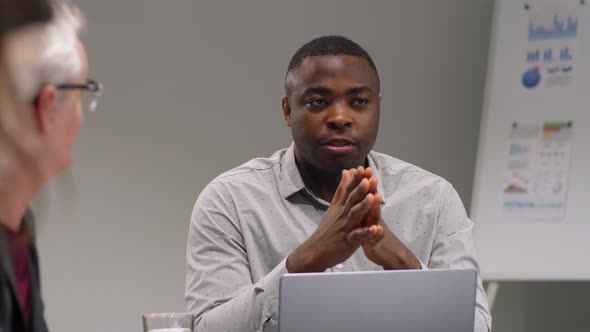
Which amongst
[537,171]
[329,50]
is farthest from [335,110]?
[537,171]

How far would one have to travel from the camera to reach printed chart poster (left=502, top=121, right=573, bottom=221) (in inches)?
128

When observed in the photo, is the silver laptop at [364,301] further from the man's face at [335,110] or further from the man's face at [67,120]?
the man's face at [335,110]

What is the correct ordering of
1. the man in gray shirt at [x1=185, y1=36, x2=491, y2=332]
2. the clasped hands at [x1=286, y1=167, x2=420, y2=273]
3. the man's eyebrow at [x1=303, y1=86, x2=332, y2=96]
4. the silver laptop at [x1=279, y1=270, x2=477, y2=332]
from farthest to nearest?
the man's eyebrow at [x1=303, y1=86, x2=332, y2=96]
the man in gray shirt at [x1=185, y1=36, x2=491, y2=332]
the clasped hands at [x1=286, y1=167, x2=420, y2=273]
the silver laptop at [x1=279, y1=270, x2=477, y2=332]

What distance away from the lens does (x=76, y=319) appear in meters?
3.69

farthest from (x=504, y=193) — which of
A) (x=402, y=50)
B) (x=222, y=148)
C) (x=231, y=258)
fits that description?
(x=231, y=258)

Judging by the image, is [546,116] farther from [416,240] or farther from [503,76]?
[416,240]

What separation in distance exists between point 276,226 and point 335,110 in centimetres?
33

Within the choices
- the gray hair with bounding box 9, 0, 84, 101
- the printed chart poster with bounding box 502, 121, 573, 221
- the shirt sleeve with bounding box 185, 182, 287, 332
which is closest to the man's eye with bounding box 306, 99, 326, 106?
the shirt sleeve with bounding box 185, 182, 287, 332

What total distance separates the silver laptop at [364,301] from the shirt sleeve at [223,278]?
1.35 feet

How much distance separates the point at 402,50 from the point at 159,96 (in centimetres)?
109

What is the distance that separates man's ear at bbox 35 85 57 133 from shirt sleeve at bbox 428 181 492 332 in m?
1.34

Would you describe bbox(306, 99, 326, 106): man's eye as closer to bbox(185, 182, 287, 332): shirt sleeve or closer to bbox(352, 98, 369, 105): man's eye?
bbox(352, 98, 369, 105): man's eye

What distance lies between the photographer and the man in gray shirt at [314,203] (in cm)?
216

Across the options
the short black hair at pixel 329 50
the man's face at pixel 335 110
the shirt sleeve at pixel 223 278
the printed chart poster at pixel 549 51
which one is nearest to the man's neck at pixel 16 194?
the shirt sleeve at pixel 223 278
